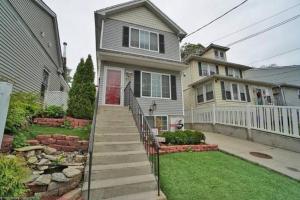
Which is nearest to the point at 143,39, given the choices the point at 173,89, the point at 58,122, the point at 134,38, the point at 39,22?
the point at 134,38

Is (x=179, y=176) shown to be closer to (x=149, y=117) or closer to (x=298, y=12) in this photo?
(x=149, y=117)

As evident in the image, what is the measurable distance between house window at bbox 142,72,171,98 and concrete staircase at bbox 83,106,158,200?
3983 mm

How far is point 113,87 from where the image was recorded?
8.70 m

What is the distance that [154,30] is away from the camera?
34.0 feet

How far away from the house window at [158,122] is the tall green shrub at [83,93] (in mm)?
3309

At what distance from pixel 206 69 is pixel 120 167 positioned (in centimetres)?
1482

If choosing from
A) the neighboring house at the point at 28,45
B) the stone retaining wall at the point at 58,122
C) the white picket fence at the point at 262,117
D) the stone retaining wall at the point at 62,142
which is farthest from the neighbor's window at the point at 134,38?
the stone retaining wall at the point at 62,142

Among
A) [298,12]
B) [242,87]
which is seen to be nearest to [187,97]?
[242,87]

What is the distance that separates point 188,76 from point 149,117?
8961mm

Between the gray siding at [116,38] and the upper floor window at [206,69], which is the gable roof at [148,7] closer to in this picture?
the gray siding at [116,38]

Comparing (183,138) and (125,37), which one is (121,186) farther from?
(125,37)

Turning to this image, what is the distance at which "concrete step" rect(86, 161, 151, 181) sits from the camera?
3.35m

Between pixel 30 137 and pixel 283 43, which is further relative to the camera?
pixel 283 43

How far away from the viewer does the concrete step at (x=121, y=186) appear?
9.62ft
